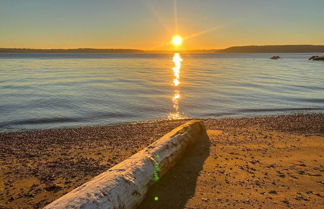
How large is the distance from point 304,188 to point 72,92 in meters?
15.2

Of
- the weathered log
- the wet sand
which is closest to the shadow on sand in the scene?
the wet sand

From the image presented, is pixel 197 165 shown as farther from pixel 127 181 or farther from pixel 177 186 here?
pixel 127 181

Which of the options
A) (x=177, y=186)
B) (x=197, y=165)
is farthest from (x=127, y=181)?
(x=197, y=165)

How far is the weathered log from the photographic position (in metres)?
3.24

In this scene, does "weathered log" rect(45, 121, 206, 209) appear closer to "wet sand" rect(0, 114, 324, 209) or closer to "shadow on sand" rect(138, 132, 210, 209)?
"shadow on sand" rect(138, 132, 210, 209)

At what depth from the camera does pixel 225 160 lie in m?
5.79

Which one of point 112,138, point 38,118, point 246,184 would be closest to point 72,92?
point 38,118

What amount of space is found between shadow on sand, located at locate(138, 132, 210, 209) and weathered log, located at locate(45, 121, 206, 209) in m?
0.14

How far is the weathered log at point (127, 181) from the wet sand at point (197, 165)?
259 millimetres

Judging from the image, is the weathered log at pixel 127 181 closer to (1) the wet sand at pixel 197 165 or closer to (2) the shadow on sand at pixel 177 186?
(2) the shadow on sand at pixel 177 186

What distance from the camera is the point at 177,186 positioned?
181 inches

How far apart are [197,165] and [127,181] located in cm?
208

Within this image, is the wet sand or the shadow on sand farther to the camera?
the wet sand

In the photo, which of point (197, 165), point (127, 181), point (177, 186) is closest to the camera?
point (127, 181)
